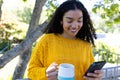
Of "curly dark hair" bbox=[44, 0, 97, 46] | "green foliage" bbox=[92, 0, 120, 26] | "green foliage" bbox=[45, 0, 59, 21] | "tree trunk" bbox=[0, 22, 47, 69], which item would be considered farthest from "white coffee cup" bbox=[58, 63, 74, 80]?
"green foliage" bbox=[45, 0, 59, 21]

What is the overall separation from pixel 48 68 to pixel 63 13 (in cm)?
38

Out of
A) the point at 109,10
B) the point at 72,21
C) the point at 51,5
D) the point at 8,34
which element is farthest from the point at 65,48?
the point at 8,34

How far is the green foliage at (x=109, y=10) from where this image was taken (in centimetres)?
432

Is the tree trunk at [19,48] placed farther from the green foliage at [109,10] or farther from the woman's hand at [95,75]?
the woman's hand at [95,75]

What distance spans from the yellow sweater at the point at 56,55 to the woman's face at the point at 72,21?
0.09m

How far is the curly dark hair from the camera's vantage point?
6.43ft

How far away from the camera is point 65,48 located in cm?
192

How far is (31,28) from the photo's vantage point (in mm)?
4672

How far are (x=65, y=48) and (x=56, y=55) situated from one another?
8 centimetres

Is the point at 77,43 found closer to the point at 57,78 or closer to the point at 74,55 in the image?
the point at 74,55

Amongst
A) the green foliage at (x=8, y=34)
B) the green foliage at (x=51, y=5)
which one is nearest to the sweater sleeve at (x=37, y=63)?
the green foliage at (x=51, y=5)

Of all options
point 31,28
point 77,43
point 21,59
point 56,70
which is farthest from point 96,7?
point 56,70

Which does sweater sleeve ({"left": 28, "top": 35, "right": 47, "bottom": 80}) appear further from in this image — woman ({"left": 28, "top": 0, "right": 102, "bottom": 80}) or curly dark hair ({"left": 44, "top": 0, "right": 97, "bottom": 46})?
curly dark hair ({"left": 44, "top": 0, "right": 97, "bottom": 46})

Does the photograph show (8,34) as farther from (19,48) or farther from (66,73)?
(66,73)
